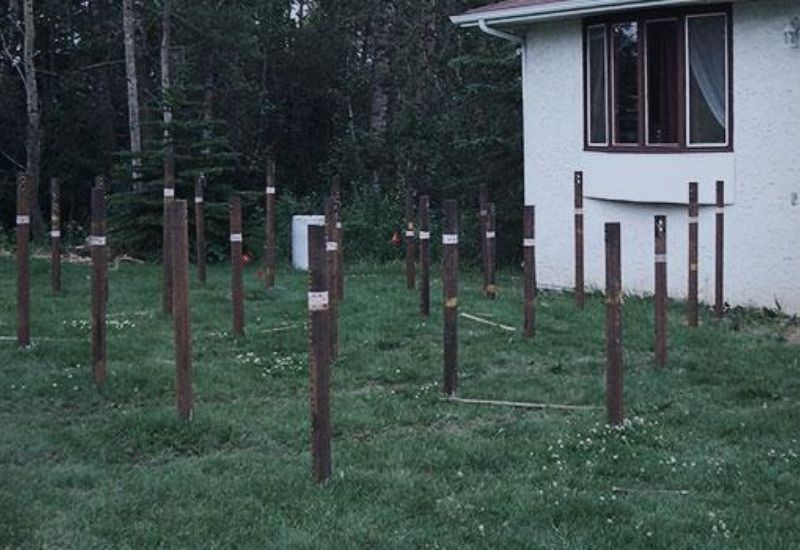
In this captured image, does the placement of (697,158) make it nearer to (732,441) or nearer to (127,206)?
(732,441)

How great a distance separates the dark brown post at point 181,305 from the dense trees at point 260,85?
14.4 metres

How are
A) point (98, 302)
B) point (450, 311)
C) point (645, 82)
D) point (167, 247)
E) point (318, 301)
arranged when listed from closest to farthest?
point (318, 301) < point (167, 247) < point (450, 311) < point (98, 302) < point (645, 82)

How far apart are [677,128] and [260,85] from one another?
13654mm

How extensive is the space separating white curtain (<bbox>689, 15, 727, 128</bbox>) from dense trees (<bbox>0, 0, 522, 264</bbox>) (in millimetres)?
8274

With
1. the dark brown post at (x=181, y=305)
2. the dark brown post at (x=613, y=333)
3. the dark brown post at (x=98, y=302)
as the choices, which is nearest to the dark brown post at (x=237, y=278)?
the dark brown post at (x=98, y=302)

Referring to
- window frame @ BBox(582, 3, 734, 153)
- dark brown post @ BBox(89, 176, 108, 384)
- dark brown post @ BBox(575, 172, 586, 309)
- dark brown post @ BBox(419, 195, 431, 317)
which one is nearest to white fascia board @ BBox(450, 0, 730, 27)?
window frame @ BBox(582, 3, 734, 153)

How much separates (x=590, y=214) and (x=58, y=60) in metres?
14.9

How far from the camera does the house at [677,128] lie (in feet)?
43.1

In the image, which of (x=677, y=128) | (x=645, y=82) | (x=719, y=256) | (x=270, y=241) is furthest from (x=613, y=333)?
(x=270, y=241)

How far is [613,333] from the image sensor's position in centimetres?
747

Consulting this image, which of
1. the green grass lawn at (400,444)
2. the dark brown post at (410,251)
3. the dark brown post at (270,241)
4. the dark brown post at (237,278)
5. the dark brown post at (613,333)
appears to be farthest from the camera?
the dark brown post at (270,241)

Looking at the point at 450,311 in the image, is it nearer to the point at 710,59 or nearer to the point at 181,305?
the point at 181,305

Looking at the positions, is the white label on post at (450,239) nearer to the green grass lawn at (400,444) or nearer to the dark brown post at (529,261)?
the green grass lawn at (400,444)

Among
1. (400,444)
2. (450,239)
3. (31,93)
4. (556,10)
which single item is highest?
(556,10)
